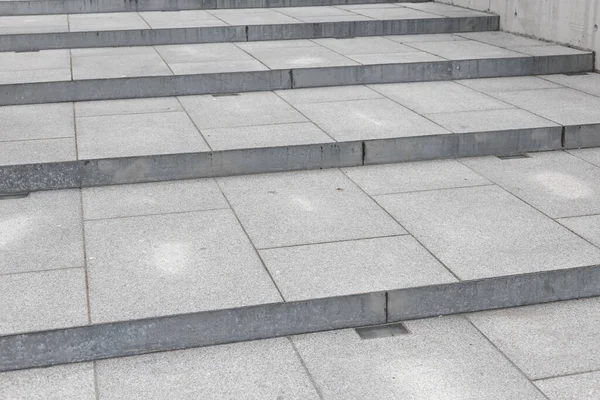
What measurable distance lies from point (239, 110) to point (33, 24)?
190 inches

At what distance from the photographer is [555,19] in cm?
989

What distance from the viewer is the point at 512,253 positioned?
15.6 ft

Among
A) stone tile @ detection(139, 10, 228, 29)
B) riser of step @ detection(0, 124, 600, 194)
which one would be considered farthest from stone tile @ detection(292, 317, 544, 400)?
stone tile @ detection(139, 10, 228, 29)

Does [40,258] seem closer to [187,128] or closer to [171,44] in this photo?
[187,128]

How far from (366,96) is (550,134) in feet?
6.34

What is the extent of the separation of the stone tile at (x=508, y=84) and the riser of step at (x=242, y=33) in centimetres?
240

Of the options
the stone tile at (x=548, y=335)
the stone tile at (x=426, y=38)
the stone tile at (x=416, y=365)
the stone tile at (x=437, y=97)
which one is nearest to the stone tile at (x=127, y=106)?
the stone tile at (x=437, y=97)

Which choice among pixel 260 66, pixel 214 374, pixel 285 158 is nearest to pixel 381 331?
pixel 214 374

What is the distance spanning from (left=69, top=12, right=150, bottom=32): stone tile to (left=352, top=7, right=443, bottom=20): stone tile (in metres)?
3.15

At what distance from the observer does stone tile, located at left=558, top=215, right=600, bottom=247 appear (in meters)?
5.00

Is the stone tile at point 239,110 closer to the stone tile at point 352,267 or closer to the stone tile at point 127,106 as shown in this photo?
the stone tile at point 127,106

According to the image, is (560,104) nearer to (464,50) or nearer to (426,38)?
(464,50)

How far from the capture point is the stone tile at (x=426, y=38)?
34.4ft

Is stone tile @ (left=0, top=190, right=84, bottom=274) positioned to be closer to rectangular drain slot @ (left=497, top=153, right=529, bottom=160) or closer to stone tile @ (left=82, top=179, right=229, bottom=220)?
stone tile @ (left=82, top=179, right=229, bottom=220)
